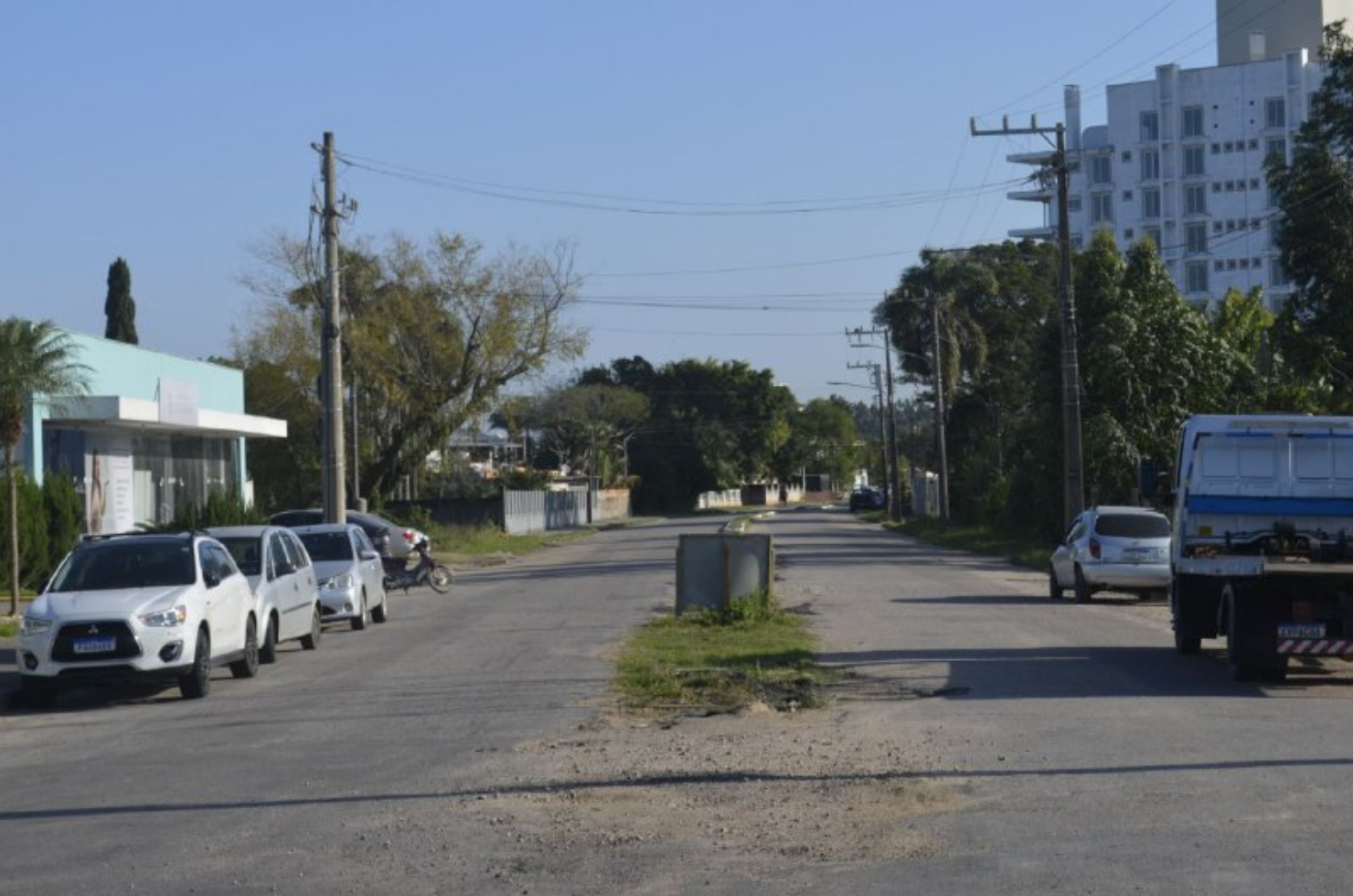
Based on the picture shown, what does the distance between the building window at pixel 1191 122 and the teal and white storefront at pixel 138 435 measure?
236 feet

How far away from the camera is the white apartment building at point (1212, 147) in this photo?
10412cm

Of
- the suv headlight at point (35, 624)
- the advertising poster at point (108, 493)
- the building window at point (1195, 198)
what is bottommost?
the suv headlight at point (35, 624)

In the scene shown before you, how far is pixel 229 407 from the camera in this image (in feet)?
175

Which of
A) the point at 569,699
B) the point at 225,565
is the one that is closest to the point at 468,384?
the point at 225,565

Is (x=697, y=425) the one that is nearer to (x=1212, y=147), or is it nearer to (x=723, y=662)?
(x=1212, y=147)

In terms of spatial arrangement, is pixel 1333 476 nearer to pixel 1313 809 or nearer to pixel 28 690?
pixel 1313 809

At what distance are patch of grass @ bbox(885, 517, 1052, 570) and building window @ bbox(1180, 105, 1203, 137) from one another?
42.1m

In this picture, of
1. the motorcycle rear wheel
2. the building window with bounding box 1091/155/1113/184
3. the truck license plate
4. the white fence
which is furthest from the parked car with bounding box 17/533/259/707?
the building window with bounding box 1091/155/1113/184

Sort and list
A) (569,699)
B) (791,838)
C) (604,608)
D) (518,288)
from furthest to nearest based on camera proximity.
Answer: (518,288) < (604,608) < (569,699) < (791,838)

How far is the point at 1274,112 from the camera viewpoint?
10356cm

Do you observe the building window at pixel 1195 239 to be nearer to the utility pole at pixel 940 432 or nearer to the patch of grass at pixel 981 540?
the patch of grass at pixel 981 540

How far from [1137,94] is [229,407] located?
237 feet

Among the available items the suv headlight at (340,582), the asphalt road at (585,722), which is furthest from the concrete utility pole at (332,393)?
the asphalt road at (585,722)

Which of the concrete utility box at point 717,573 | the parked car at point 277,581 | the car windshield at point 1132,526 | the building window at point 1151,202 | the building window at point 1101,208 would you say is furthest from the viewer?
the building window at point 1101,208
